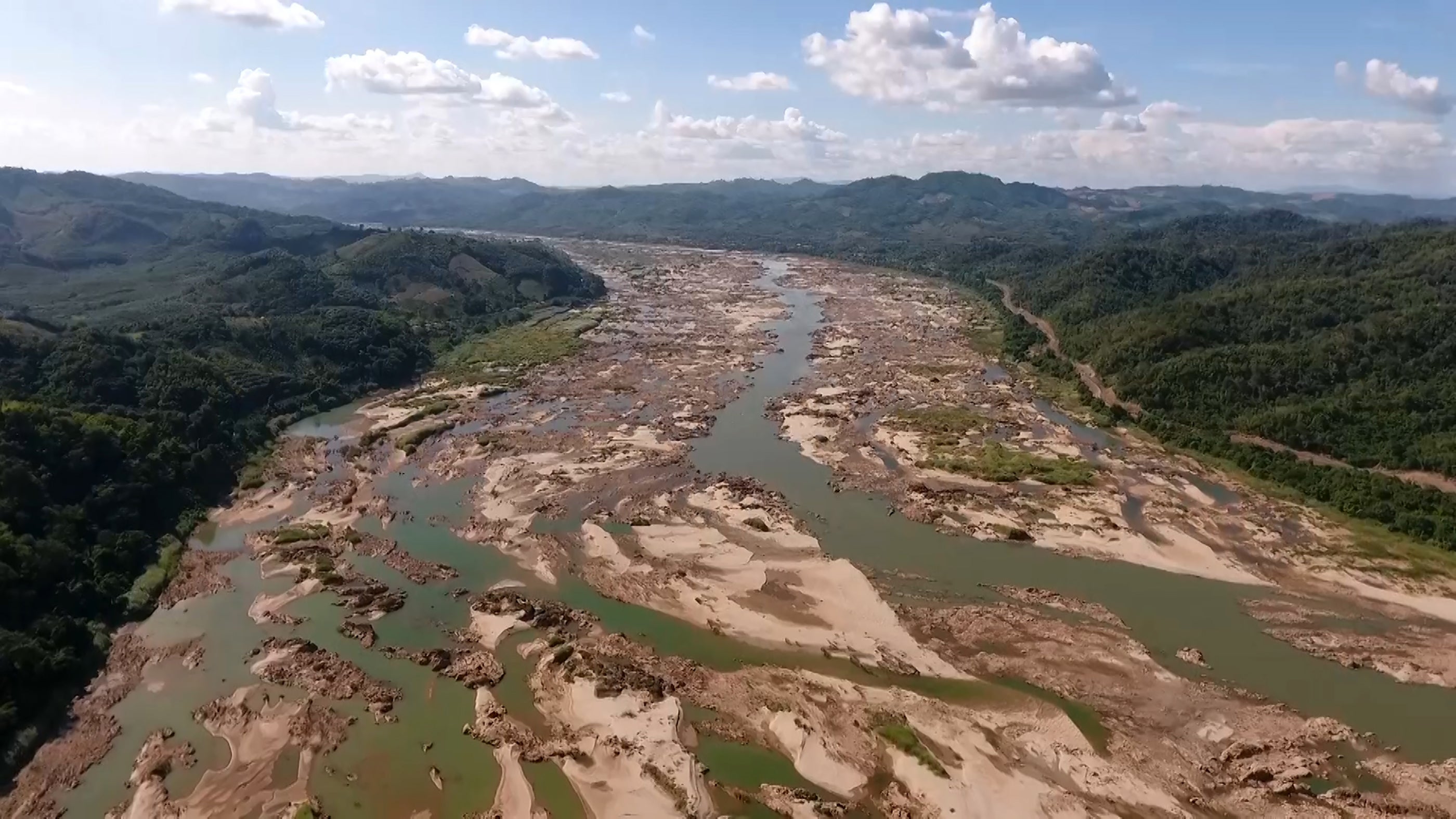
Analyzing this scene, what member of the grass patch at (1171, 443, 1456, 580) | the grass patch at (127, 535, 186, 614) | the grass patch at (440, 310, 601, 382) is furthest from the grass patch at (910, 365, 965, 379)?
the grass patch at (127, 535, 186, 614)

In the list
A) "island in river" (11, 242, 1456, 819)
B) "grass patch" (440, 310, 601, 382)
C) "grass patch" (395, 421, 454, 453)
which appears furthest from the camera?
"grass patch" (440, 310, 601, 382)

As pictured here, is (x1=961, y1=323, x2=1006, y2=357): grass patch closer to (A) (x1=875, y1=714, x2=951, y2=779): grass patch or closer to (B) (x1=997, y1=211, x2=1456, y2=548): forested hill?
(B) (x1=997, y1=211, x2=1456, y2=548): forested hill

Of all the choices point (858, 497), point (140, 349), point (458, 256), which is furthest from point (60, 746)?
point (458, 256)

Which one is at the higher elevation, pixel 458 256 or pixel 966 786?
pixel 458 256

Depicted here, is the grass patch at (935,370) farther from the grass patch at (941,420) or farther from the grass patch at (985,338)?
the grass patch at (941,420)

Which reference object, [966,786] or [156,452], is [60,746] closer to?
[156,452]

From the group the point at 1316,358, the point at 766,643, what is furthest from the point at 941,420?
the point at 766,643

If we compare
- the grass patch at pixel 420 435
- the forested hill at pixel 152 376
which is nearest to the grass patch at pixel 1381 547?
the grass patch at pixel 420 435
